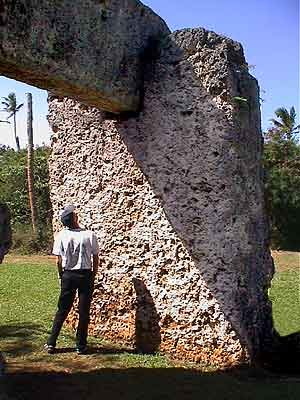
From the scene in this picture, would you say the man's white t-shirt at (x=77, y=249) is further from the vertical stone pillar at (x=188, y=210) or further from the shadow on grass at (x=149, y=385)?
the shadow on grass at (x=149, y=385)

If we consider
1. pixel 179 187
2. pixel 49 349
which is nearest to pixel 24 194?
pixel 49 349

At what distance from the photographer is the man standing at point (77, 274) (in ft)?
21.2

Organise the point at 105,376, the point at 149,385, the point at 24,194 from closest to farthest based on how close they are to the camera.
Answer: the point at 149,385
the point at 105,376
the point at 24,194

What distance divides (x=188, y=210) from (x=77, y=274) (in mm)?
1313

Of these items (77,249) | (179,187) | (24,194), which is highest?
(24,194)

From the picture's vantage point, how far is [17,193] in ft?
78.0

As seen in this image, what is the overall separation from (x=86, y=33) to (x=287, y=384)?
11.3 feet

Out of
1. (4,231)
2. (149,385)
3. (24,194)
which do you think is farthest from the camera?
(24,194)

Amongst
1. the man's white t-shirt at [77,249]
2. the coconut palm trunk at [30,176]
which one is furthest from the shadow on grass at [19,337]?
the coconut palm trunk at [30,176]

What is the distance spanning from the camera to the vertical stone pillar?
607cm

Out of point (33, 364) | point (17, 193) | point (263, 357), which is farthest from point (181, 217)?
point (17, 193)

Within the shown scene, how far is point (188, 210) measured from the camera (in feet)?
20.4

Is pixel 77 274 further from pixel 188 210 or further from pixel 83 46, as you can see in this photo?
pixel 83 46

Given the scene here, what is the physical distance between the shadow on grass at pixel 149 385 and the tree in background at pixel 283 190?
19.1 metres
